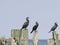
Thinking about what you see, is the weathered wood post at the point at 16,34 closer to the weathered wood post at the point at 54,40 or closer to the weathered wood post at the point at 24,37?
the weathered wood post at the point at 24,37

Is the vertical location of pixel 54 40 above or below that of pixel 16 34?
below

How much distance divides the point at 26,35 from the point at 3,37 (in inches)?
29.7

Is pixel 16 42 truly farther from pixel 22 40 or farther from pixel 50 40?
pixel 50 40

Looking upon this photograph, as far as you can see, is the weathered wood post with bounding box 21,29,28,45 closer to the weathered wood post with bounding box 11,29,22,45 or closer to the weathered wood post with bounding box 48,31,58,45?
the weathered wood post with bounding box 11,29,22,45

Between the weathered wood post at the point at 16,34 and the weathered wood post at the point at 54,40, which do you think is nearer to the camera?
the weathered wood post at the point at 16,34

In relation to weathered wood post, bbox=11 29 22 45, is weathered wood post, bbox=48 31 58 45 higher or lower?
lower

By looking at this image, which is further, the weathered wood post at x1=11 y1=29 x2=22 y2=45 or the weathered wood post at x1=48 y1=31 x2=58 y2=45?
the weathered wood post at x1=48 y1=31 x2=58 y2=45

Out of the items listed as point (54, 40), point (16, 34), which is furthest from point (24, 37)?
point (54, 40)

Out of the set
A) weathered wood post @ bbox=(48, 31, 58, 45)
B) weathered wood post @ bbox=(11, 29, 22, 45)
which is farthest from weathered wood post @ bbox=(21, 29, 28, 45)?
weathered wood post @ bbox=(48, 31, 58, 45)

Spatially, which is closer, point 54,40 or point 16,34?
point 16,34

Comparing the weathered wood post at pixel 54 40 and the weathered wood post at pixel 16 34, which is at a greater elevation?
the weathered wood post at pixel 16 34

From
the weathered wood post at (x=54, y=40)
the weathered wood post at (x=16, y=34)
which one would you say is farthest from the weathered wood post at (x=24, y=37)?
the weathered wood post at (x=54, y=40)

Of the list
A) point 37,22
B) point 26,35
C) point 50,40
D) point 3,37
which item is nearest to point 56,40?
point 50,40

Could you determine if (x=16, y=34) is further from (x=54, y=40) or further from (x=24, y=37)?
(x=54, y=40)
